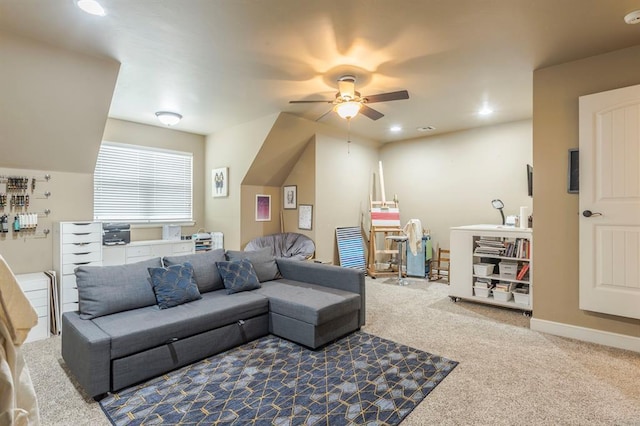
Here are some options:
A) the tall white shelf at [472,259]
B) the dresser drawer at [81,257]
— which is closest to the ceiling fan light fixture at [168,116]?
the dresser drawer at [81,257]

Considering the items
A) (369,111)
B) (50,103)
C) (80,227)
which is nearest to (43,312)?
(80,227)

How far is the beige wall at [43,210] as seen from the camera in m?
3.90

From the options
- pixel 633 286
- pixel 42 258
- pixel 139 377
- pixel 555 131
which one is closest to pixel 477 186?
pixel 555 131

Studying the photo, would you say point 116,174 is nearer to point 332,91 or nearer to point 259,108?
point 259,108

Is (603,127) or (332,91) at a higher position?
(332,91)

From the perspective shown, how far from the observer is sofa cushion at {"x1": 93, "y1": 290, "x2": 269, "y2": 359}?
243cm

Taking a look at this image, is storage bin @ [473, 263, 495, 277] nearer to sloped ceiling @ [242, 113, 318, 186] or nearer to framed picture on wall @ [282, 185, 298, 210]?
framed picture on wall @ [282, 185, 298, 210]

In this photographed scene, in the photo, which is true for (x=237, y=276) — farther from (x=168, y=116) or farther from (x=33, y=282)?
(x=168, y=116)

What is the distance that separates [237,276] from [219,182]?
113 inches

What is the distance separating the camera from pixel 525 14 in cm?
251

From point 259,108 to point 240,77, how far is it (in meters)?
1.11

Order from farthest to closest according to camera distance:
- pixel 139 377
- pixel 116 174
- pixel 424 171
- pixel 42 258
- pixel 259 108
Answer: pixel 424 171
pixel 116 174
pixel 259 108
pixel 42 258
pixel 139 377

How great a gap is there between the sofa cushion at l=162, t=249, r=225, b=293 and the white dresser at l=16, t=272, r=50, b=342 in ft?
4.64

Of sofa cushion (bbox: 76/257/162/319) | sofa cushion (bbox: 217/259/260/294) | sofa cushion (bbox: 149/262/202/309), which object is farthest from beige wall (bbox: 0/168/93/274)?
sofa cushion (bbox: 217/259/260/294)
